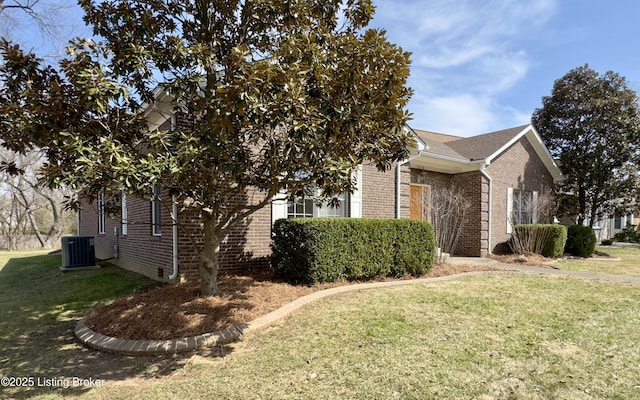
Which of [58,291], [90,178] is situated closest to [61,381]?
[90,178]

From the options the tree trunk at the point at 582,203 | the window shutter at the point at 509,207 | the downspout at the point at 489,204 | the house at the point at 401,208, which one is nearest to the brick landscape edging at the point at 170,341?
the house at the point at 401,208

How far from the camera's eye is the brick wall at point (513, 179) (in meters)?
13.7

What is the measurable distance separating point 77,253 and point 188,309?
7870 millimetres

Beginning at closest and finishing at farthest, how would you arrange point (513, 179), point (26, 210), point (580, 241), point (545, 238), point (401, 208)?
point (401, 208), point (545, 238), point (580, 241), point (513, 179), point (26, 210)

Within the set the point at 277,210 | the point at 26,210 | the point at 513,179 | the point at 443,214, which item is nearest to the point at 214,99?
the point at 277,210

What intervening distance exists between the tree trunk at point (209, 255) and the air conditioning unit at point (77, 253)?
24.2ft

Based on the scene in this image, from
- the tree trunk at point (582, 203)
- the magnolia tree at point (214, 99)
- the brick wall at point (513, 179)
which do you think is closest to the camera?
the magnolia tree at point (214, 99)

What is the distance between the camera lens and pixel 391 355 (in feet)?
13.2

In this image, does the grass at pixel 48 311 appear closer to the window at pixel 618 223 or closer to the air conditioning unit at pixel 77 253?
the air conditioning unit at pixel 77 253

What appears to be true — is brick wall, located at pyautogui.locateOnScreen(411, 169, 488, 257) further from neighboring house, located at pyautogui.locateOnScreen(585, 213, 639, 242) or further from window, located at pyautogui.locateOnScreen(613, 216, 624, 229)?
window, located at pyautogui.locateOnScreen(613, 216, 624, 229)

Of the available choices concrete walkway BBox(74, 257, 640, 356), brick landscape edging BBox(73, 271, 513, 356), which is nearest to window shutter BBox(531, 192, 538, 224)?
concrete walkway BBox(74, 257, 640, 356)

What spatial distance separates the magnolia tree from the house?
1.72 meters

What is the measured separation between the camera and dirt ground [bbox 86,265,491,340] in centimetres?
488

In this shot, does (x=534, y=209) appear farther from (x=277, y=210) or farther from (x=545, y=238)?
(x=277, y=210)
